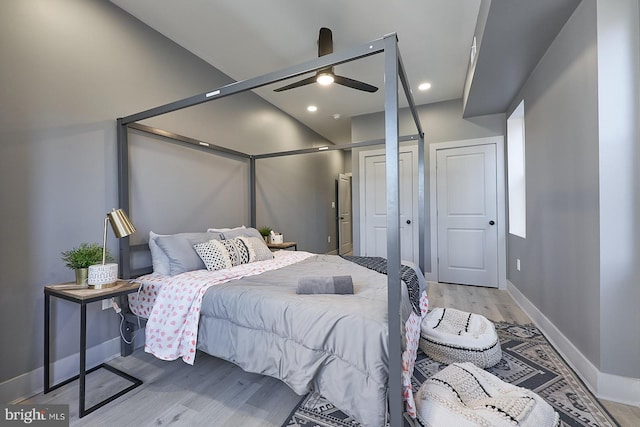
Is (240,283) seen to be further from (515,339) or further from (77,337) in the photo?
(515,339)

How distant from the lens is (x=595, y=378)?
164 cm

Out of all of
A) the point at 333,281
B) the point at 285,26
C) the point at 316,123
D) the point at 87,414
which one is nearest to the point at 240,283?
the point at 333,281

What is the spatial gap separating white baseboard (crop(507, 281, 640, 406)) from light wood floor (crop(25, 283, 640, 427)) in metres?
0.06

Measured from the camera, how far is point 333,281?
1.71m

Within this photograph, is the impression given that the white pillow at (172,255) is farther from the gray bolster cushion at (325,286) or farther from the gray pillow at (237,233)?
the gray bolster cushion at (325,286)

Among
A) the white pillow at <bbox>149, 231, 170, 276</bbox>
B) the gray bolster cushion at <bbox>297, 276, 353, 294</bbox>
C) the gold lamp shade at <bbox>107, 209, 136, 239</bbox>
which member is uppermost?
the gold lamp shade at <bbox>107, 209, 136, 239</bbox>

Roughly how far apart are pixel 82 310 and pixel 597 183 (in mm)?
3036

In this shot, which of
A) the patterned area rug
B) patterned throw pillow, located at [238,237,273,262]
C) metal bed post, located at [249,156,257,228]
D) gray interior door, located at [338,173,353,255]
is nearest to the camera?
the patterned area rug

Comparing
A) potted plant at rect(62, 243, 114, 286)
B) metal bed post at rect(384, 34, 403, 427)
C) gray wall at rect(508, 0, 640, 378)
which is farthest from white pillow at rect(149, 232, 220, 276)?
gray wall at rect(508, 0, 640, 378)

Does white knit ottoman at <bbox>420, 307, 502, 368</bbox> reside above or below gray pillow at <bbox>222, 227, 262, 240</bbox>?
below

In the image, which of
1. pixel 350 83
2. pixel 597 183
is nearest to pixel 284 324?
pixel 597 183

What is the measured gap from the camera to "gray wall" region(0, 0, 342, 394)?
5.50ft

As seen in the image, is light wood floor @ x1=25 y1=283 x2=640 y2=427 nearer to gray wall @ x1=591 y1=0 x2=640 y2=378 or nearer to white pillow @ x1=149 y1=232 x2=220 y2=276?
gray wall @ x1=591 y1=0 x2=640 y2=378

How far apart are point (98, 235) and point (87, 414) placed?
1.16 meters
